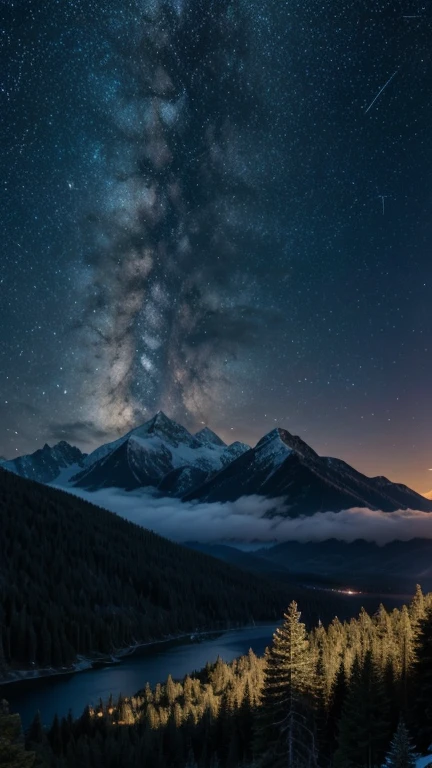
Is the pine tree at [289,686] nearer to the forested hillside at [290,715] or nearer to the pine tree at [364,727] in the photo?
the forested hillside at [290,715]

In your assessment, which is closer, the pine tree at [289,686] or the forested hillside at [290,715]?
the pine tree at [289,686]

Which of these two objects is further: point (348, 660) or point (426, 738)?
point (348, 660)

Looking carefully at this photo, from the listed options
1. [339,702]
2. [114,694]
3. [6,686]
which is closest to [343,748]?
[339,702]

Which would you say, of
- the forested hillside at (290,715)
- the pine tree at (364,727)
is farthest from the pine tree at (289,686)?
the pine tree at (364,727)

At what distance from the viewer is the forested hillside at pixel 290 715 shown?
134 ft

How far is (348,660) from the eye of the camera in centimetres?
7744

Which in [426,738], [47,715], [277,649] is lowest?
[47,715]

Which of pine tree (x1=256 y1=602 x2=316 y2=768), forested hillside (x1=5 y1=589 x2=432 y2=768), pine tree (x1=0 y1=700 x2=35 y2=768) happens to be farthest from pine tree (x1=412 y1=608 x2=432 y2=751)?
pine tree (x1=0 y1=700 x2=35 y2=768)

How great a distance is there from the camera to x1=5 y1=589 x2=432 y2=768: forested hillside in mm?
40938

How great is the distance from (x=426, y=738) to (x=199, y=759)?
1921 inches

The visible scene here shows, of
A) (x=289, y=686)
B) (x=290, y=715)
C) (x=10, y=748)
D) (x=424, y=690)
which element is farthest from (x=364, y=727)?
(x=10, y=748)

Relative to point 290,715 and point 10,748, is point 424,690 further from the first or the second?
point 10,748

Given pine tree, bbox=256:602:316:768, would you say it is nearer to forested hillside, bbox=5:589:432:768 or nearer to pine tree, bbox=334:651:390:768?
forested hillside, bbox=5:589:432:768

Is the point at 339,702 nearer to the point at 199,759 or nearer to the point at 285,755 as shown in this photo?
the point at 199,759
